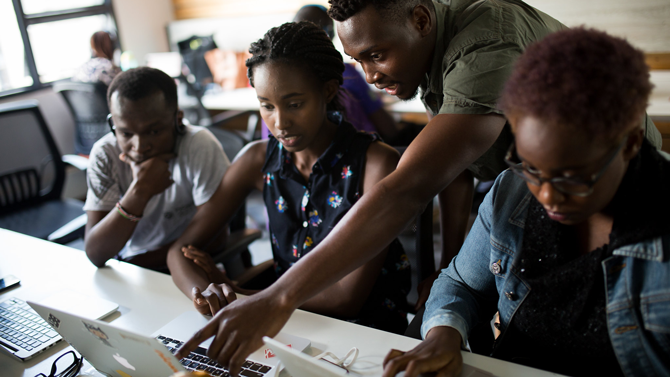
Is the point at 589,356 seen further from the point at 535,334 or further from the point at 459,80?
the point at 459,80

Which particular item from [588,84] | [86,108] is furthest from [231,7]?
[588,84]

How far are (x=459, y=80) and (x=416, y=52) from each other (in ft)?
0.61

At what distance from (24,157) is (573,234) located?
2.67 metres

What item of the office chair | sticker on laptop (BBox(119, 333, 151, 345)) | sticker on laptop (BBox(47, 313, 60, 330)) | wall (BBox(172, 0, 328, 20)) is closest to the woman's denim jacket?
sticker on laptop (BBox(119, 333, 151, 345))

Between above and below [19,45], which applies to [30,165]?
below

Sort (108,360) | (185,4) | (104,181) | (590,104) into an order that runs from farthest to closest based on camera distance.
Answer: (185,4) → (104,181) → (108,360) → (590,104)

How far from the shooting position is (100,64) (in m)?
3.55

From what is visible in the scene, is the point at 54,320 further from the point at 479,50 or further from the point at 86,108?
the point at 86,108

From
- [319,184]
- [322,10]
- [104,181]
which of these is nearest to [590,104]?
[319,184]

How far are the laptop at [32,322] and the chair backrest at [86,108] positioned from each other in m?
2.41

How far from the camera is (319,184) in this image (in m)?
1.35

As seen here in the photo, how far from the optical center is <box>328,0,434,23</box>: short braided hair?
1070 mm

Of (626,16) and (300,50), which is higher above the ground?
(300,50)

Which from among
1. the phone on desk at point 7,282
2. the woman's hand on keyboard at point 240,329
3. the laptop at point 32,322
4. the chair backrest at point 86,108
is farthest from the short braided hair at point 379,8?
the chair backrest at point 86,108
